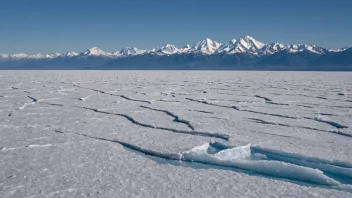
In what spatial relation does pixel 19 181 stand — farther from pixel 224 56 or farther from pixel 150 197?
pixel 224 56

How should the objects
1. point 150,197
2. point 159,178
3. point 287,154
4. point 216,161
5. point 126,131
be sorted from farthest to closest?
1. point 126,131
2. point 287,154
3. point 216,161
4. point 159,178
5. point 150,197

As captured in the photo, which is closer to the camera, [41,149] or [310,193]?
[310,193]

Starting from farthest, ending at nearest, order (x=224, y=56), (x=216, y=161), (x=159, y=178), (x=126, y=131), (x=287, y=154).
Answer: (x=224, y=56) → (x=126, y=131) → (x=287, y=154) → (x=216, y=161) → (x=159, y=178)

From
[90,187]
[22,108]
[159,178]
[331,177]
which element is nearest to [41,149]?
[90,187]

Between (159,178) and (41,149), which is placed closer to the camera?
(159,178)

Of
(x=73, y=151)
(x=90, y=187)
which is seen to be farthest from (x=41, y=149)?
(x=90, y=187)

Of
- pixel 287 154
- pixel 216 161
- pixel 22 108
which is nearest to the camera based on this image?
pixel 216 161

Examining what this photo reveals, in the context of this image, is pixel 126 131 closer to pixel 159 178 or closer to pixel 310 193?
pixel 159 178

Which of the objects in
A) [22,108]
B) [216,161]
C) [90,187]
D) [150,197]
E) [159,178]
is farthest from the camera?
[22,108]
